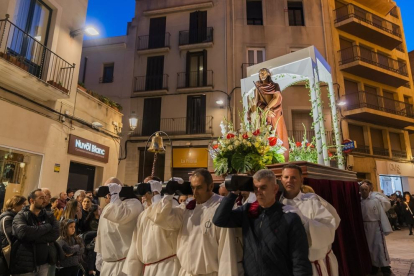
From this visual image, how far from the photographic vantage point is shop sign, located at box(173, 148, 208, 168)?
51.9ft

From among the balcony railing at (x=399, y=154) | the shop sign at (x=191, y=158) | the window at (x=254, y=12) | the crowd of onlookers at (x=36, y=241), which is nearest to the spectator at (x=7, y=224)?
the crowd of onlookers at (x=36, y=241)

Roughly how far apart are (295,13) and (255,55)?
4.01 m

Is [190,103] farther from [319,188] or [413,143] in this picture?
[413,143]

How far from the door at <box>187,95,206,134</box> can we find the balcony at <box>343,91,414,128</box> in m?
8.11

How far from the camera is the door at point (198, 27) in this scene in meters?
17.5

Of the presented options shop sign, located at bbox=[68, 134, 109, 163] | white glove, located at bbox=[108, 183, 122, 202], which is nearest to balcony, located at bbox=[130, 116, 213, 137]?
shop sign, located at bbox=[68, 134, 109, 163]

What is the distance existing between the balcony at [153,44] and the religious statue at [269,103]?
1275 centimetres

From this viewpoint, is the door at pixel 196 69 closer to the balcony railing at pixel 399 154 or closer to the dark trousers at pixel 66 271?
the balcony railing at pixel 399 154

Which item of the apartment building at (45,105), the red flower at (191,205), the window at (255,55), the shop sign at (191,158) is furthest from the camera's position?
the window at (255,55)

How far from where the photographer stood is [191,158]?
15.9 meters

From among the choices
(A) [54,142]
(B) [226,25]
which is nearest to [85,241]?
(A) [54,142]

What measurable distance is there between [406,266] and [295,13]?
1591cm

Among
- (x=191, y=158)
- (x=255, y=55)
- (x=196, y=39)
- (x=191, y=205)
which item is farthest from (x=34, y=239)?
(x=196, y=39)

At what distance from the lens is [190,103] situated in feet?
55.7
